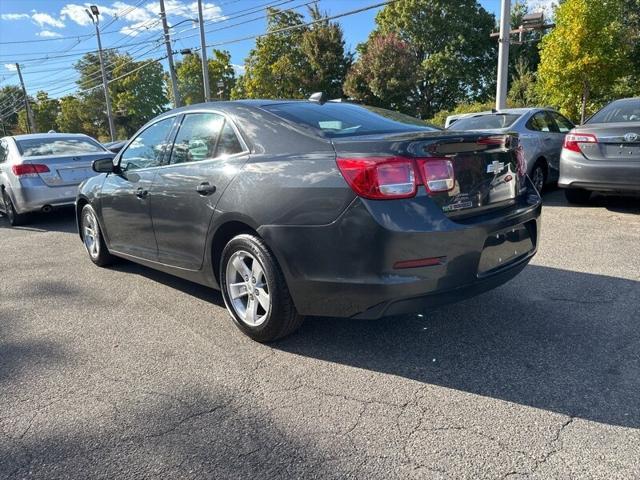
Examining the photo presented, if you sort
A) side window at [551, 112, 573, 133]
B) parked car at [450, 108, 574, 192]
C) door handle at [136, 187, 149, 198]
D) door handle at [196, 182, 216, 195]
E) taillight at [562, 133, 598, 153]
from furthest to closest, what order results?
side window at [551, 112, 573, 133], parked car at [450, 108, 574, 192], taillight at [562, 133, 598, 153], door handle at [136, 187, 149, 198], door handle at [196, 182, 216, 195]

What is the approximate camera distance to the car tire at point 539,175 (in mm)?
7581

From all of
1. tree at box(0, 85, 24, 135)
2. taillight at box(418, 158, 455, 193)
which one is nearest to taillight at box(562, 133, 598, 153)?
taillight at box(418, 158, 455, 193)

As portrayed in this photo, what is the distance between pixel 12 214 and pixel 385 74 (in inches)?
1135

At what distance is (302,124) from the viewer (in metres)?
3.11

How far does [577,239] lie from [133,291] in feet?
14.9

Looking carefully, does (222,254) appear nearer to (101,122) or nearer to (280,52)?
(280,52)

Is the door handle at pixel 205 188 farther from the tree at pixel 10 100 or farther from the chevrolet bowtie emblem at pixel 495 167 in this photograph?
the tree at pixel 10 100

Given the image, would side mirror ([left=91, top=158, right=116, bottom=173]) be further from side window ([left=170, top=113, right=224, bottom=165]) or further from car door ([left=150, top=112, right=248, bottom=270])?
side window ([left=170, top=113, right=224, bottom=165])

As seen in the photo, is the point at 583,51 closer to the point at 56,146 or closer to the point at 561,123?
the point at 561,123

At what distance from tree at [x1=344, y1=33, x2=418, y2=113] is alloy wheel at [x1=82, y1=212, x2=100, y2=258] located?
95.3 feet

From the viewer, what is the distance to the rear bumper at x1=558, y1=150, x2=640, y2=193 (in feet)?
19.3

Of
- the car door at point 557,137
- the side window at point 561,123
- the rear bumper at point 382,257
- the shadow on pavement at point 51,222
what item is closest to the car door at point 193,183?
the rear bumper at point 382,257

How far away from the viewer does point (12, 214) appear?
27.0ft

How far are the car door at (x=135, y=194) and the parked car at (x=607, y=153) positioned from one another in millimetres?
5040
